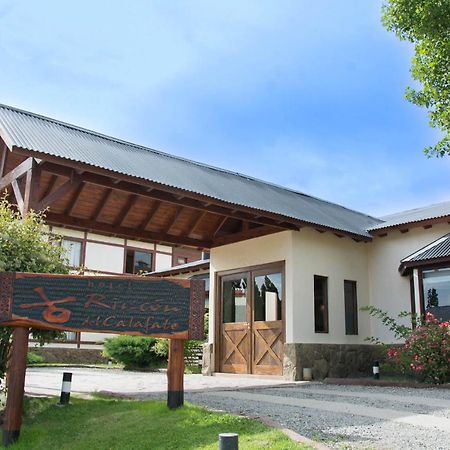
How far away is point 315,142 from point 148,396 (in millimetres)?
10158

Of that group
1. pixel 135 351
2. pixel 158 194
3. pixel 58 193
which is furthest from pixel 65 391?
pixel 135 351

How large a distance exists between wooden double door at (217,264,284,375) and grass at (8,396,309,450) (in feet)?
18.3

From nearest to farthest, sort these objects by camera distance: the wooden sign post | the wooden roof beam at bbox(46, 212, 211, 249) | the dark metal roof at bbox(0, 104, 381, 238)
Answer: the wooden sign post < the dark metal roof at bbox(0, 104, 381, 238) < the wooden roof beam at bbox(46, 212, 211, 249)

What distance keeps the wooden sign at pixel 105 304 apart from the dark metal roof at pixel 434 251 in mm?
7063

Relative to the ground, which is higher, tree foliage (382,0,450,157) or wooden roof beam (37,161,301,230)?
tree foliage (382,0,450,157)

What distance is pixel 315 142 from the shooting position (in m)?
15.9

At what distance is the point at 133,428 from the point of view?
5.81 metres

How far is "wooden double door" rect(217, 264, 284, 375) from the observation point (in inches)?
482

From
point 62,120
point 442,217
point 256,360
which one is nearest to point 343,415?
point 256,360

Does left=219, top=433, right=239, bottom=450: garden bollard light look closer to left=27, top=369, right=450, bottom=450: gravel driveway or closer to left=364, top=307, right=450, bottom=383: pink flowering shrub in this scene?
left=27, top=369, right=450, bottom=450: gravel driveway

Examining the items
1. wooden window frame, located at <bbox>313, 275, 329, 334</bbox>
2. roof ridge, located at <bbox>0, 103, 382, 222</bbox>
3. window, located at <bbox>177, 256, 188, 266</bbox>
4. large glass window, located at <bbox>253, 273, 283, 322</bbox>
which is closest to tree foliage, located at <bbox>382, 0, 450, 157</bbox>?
wooden window frame, located at <bbox>313, 275, 329, 334</bbox>

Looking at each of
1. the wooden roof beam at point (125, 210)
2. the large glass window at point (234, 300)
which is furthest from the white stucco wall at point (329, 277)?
the wooden roof beam at point (125, 210)

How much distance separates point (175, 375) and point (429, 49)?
271 inches

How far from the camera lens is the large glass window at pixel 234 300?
1324 centimetres
